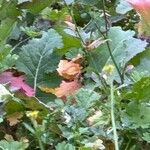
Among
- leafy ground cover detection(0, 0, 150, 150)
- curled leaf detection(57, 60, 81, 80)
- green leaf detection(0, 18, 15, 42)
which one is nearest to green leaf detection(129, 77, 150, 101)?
leafy ground cover detection(0, 0, 150, 150)

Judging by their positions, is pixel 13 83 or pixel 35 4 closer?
pixel 13 83

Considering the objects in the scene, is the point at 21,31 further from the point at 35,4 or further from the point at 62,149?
the point at 62,149

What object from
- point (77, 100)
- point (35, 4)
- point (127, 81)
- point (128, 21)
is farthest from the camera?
point (128, 21)

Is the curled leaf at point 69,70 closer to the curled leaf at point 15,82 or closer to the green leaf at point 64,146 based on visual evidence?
the curled leaf at point 15,82

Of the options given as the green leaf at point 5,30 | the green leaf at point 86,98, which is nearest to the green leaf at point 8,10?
the green leaf at point 5,30

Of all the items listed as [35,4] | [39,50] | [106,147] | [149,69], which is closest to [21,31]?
[35,4]

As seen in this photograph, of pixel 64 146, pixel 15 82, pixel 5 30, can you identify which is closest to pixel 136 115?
pixel 64 146

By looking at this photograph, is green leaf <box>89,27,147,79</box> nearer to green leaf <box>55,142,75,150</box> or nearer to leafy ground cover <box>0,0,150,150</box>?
leafy ground cover <box>0,0,150,150</box>
